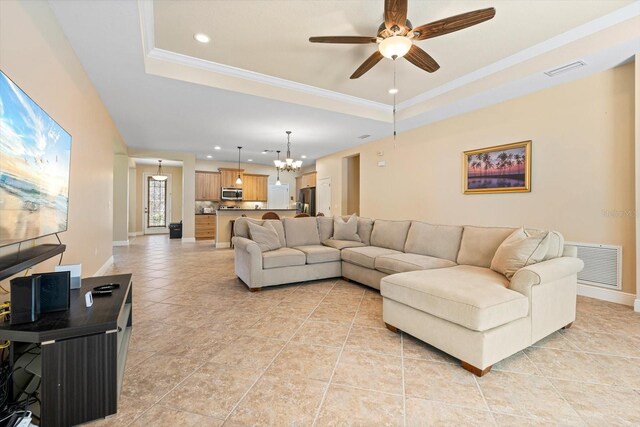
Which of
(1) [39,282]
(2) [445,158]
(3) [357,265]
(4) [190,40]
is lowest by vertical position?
(3) [357,265]

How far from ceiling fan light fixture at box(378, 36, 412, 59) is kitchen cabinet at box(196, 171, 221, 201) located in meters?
8.33

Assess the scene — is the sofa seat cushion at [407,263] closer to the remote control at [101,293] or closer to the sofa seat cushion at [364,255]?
the sofa seat cushion at [364,255]

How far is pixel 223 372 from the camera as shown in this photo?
1.82 meters

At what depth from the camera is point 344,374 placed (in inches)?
71.1

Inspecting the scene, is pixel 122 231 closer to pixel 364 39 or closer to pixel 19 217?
pixel 19 217

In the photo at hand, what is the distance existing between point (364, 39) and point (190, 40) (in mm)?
1952

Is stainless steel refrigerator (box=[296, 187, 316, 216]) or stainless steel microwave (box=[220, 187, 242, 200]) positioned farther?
stainless steel microwave (box=[220, 187, 242, 200])

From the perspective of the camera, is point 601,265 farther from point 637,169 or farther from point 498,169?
point 498,169

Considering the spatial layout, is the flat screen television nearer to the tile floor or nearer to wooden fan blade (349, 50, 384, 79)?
the tile floor

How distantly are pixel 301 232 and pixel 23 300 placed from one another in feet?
10.8

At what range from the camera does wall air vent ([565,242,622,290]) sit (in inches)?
124

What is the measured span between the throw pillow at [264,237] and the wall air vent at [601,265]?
357 cm

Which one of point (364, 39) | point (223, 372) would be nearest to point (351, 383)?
point (223, 372)

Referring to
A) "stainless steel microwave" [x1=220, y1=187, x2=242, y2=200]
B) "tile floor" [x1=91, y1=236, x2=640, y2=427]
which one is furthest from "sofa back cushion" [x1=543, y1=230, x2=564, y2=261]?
"stainless steel microwave" [x1=220, y1=187, x2=242, y2=200]
